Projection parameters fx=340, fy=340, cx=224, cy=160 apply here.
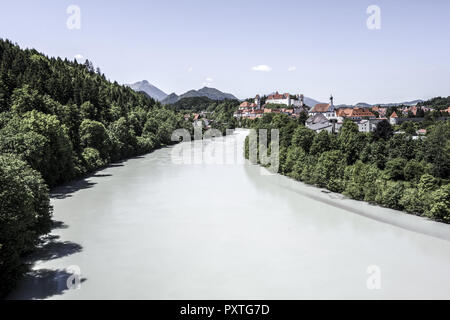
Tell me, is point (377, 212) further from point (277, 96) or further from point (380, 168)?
point (277, 96)

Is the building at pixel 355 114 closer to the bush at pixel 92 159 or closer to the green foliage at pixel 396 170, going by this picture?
the green foliage at pixel 396 170

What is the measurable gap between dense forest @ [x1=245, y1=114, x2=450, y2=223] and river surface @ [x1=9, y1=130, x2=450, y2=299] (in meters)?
1.17

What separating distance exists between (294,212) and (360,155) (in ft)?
34.9

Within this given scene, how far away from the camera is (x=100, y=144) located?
4147 centimetres

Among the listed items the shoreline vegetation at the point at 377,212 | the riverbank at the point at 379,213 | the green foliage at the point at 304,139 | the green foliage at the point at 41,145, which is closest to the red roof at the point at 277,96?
the green foliage at the point at 304,139

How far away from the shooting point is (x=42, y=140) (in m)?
25.1

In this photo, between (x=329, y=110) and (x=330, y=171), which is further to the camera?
(x=329, y=110)

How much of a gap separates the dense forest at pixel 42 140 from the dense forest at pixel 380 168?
21.0 meters

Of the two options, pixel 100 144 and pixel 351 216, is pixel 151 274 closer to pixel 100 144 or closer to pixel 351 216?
pixel 351 216

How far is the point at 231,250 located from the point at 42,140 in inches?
683

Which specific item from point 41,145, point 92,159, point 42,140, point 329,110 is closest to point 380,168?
point 41,145

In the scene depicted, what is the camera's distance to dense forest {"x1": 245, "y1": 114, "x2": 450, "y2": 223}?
21.6 metres

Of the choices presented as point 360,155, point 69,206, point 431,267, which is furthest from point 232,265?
point 360,155

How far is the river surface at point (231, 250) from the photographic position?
42.1 feet
